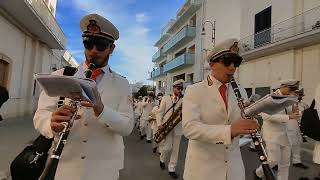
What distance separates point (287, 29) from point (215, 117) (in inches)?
625

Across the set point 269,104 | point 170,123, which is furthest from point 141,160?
point 269,104

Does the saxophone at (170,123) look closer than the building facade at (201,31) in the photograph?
Yes

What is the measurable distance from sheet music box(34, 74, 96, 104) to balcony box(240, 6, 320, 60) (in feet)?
43.3

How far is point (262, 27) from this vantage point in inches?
816

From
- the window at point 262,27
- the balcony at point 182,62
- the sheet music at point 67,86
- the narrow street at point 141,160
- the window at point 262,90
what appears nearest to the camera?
the sheet music at point 67,86

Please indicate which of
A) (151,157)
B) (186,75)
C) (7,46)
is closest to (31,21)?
(7,46)

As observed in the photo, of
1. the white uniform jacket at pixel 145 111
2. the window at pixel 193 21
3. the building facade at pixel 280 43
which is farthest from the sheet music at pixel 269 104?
the window at pixel 193 21

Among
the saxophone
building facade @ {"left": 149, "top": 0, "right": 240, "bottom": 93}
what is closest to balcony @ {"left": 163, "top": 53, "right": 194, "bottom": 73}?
building facade @ {"left": 149, "top": 0, "right": 240, "bottom": 93}

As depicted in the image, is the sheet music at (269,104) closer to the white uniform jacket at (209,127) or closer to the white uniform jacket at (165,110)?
the white uniform jacket at (209,127)

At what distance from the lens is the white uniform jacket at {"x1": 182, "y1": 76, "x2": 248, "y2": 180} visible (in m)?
2.96

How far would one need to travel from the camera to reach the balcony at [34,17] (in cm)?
1506

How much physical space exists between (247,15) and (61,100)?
853 inches

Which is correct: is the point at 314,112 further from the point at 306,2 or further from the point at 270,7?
the point at 270,7

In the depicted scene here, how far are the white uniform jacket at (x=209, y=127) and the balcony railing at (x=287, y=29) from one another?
473 inches
